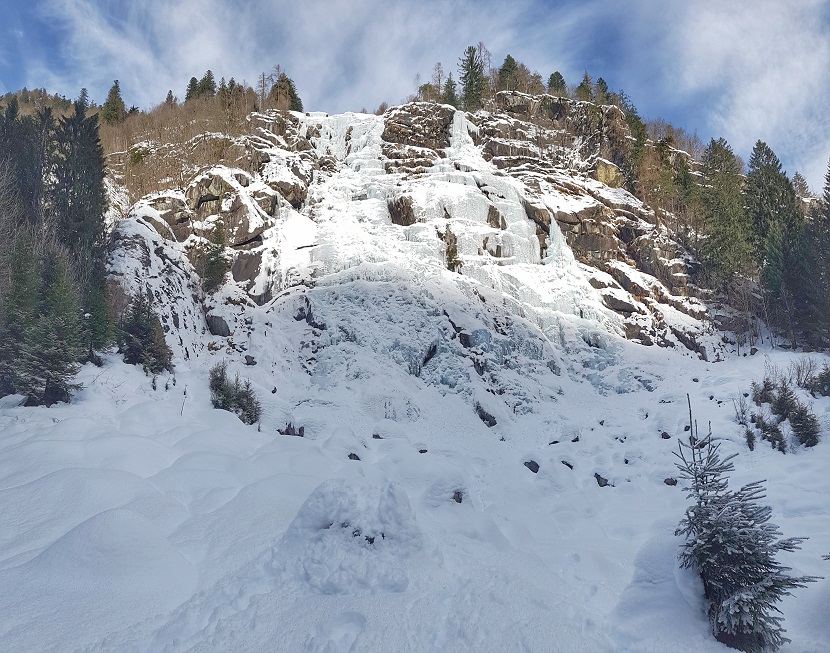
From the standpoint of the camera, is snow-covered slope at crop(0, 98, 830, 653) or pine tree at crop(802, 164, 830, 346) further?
pine tree at crop(802, 164, 830, 346)

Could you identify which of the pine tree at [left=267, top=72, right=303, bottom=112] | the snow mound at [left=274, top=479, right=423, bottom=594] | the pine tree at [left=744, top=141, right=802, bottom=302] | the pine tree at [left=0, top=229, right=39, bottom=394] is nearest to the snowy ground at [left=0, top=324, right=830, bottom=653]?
the snow mound at [left=274, top=479, right=423, bottom=594]

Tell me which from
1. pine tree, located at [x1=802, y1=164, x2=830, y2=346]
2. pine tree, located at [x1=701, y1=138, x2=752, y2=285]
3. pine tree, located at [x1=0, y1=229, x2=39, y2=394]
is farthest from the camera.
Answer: pine tree, located at [x1=701, y1=138, x2=752, y2=285]

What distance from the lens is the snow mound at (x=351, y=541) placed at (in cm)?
542

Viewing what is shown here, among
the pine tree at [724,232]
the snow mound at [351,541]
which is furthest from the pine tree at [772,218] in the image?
the snow mound at [351,541]

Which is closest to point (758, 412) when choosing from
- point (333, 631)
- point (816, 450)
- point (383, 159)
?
point (816, 450)

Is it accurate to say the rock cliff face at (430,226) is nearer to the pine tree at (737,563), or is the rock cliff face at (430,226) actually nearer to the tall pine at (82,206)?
the tall pine at (82,206)

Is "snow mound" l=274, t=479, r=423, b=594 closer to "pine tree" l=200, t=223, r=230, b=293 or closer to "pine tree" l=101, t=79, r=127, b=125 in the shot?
"pine tree" l=200, t=223, r=230, b=293

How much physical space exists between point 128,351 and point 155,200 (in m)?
19.3

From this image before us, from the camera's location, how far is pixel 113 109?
54156 mm

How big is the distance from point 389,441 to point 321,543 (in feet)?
30.8

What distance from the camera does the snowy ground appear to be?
4410 mm

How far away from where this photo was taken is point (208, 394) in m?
Result: 16.2

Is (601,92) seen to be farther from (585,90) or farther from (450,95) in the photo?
(450,95)

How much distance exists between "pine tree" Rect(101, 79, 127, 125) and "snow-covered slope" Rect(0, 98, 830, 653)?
86.8 ft
